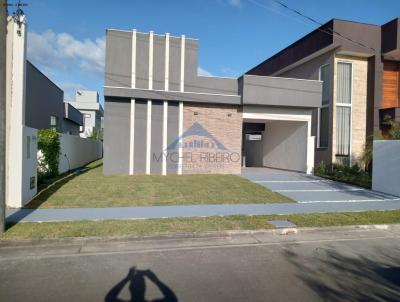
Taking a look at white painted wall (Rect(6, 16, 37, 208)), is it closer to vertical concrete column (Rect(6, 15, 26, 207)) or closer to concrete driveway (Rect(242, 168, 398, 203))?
vertical concrete column (Rect(6, 15, 26, 207))

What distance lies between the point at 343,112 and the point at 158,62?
35.0 ft

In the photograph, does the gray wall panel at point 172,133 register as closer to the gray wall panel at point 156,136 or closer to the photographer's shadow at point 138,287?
the gray wall panel at point 156,136

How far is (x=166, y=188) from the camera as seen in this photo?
12.0 m

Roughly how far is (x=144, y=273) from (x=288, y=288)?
209 centimetres

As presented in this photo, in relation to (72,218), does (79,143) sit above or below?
above

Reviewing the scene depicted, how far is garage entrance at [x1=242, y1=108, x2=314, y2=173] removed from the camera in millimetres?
17906

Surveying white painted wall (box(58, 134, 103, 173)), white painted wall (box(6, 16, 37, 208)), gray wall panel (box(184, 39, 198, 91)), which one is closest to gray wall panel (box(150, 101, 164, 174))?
gray wall panel (box(184, 39, 198, 91))

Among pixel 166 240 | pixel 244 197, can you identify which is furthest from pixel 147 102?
pixel 166 240

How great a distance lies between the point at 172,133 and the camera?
53.3ft

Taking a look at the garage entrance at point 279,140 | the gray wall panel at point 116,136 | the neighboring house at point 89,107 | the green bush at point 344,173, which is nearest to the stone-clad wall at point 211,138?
the garage entrance at point 279,140

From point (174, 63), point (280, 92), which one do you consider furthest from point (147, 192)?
point (280, 92)

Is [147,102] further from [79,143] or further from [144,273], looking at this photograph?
[144,273]

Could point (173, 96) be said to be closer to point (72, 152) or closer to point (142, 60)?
point (142, 60)

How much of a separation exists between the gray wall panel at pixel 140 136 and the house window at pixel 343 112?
10.7m
